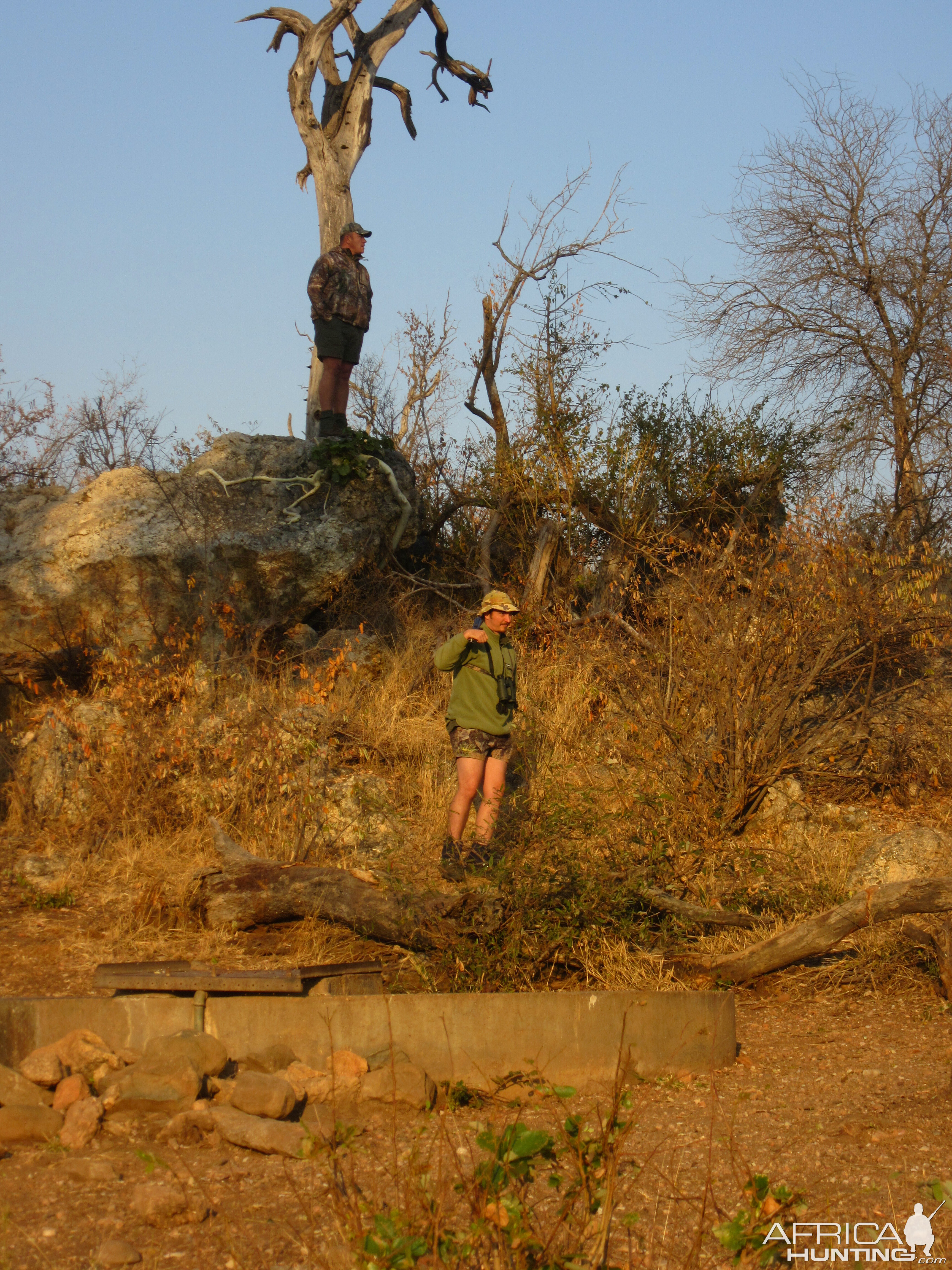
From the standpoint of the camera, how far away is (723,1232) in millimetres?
2629

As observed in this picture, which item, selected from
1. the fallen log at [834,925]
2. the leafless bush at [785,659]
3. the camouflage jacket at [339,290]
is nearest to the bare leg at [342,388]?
the camouflage jacket at [339,290]

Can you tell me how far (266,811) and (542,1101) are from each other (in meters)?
3.49

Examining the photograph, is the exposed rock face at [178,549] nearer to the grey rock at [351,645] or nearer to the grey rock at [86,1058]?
the grey rock at [351,645]

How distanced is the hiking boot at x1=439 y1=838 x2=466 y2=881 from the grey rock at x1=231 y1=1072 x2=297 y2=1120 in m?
2.00

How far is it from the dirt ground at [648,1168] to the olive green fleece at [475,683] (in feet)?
7.70

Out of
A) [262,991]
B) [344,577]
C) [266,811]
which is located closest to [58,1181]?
[262,991]

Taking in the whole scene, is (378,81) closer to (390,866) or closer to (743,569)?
(743,569)

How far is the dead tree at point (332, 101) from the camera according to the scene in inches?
474

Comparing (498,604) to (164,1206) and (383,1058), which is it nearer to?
(383,1058)

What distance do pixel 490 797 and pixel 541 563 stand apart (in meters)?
4.22

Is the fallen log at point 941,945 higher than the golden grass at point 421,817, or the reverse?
the golden grass at point 421,817

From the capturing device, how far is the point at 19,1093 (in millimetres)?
3535

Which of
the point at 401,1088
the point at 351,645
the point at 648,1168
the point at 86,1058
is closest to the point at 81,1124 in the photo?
the point at 86,1058

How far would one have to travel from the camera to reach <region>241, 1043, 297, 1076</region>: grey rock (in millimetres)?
4141
